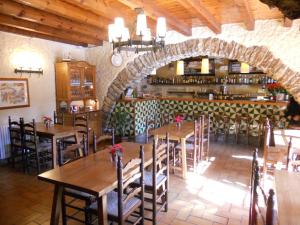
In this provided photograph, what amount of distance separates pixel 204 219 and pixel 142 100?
13.3ft

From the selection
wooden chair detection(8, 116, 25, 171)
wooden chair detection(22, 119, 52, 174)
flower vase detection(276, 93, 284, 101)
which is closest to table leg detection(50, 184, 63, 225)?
wooden chair detection(22, 119, 52, 174)

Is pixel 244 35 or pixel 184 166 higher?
pixel 244 35

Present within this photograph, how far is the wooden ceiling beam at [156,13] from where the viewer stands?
3099mm

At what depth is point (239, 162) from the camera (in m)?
4.53

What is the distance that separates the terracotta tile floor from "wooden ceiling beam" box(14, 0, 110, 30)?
257cm

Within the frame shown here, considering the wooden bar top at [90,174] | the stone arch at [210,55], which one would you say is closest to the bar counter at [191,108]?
the stone arch at [210,55]

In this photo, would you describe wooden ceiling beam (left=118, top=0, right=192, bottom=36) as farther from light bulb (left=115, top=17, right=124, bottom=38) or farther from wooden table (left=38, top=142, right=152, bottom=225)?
wooden table (left=38, top=142, right=152, bottom=225)

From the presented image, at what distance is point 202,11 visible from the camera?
11.3 feet

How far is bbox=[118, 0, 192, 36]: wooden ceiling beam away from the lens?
3099 millimetres

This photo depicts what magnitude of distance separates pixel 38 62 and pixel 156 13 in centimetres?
310

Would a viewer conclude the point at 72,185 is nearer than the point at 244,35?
Yes

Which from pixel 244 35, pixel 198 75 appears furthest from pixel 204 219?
pixel 198 75

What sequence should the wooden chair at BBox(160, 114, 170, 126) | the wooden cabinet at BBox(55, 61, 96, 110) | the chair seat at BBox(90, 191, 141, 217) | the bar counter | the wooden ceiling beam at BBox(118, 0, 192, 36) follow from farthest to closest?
the wooden chair at BBox(160, 114, 170, 126) → the bar counter → the wooden cabinet at BBox(55, 61, 96, 110) → the wooden ceiling beam at BBox(118, 0, 192, 36) → the chair seat at BBox(90, 191, 141, 217)

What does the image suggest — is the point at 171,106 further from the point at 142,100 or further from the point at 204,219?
the point at 204,219
